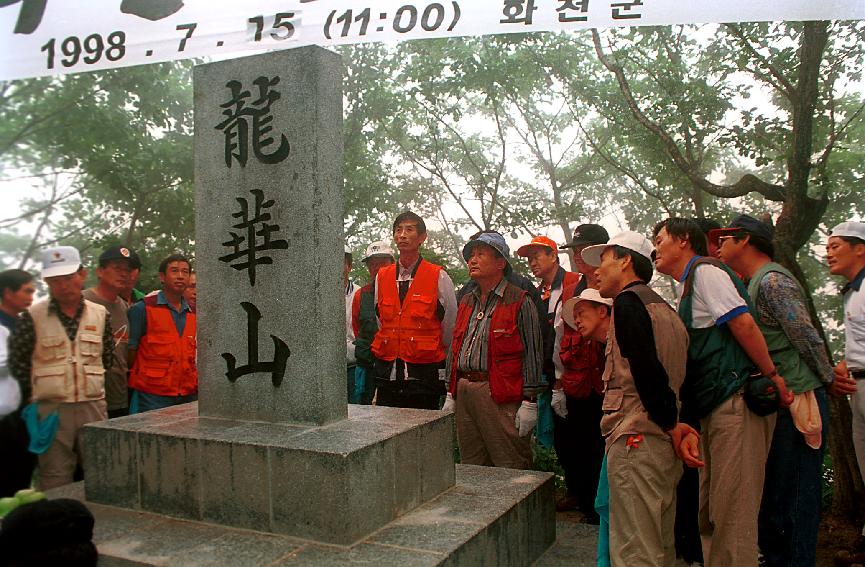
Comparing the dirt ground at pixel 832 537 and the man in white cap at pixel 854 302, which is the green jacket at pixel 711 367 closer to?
the man in white cap at pixel 854 302

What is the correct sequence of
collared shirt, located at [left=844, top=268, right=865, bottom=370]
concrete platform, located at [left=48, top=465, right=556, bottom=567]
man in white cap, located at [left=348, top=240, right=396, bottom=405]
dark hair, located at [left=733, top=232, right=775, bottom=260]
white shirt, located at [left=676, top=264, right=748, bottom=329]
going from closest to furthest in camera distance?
concrete platform, located at [left=48, top=465, right=556, bottom=567] < white shirt, located at [left=676, top=264, right=748, bottom=329] < dark hair, located at [left=733, top=232, right=775, bottom=260] < collared shirt, located at [left=844, top=268, right=865, bottom=370] < man in white cap, located at [left=348, top=240, right=396, bottom=405]

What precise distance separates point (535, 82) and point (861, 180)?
511 centimetres

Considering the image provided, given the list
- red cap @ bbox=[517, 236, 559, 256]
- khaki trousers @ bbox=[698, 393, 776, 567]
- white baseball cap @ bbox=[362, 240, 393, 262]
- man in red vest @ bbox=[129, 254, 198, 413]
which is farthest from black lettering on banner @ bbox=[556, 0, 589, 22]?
man in red vest @ bbox=[129, 254, 198, 413]

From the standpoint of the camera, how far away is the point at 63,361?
3809 millimetres

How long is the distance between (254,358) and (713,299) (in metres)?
2.33

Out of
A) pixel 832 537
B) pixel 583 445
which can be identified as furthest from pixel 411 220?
pixel 832 537

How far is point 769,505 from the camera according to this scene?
3.30 metres

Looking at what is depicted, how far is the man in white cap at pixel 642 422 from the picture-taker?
8.80ft

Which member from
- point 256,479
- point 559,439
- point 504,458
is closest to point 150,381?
point 256,479

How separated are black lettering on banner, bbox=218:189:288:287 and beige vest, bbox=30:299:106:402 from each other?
3.94 feet

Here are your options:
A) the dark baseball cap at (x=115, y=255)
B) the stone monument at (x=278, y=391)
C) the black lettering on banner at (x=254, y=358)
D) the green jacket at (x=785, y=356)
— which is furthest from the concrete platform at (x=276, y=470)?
the green jacket at (x=785, y=356)

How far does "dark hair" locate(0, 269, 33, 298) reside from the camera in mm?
3832

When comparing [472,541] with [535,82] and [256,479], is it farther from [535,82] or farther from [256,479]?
[535,82]

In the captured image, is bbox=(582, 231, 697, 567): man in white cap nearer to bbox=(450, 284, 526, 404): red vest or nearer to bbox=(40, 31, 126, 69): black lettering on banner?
bbox=(450, 284, 526, 404): red vest
